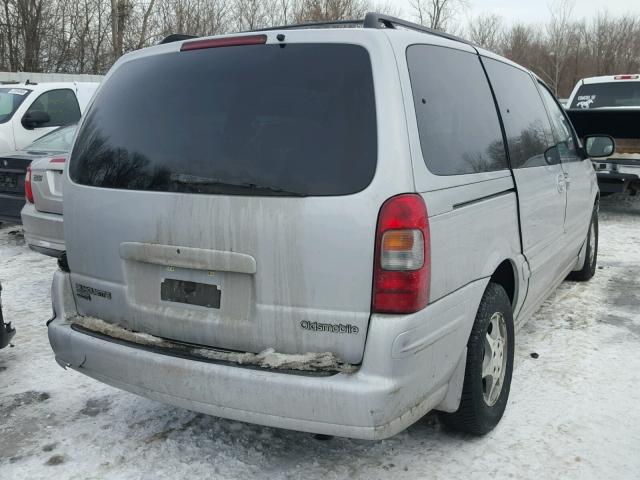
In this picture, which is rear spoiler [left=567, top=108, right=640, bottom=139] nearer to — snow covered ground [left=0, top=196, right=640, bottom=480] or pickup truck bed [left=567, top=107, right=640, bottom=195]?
pickup truck bed [left=567, top=107, right=640, bottom=195]

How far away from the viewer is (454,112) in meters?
2.76

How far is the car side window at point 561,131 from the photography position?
14.3 feet

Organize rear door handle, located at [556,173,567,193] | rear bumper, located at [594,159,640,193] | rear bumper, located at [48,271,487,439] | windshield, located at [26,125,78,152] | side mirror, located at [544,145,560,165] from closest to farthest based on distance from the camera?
rear bumper, located at [48,271,487,439], side mirror, located at [544,145,560,165], rear door handle, located at [556,173,567,193], windshield, located at [26,125,78,152], rear bumper, located at [594,159,640,193]

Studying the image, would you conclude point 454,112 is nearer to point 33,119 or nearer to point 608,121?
point 608,121

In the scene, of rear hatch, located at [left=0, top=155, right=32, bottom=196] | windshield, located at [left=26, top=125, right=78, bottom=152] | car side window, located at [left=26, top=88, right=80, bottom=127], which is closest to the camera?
rear hatch, located at [left=0, top=155, right=32, bottom=196]

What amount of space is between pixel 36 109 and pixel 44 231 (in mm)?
4600

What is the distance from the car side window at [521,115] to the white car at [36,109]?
685 centimetres

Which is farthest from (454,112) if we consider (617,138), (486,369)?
(617,138)

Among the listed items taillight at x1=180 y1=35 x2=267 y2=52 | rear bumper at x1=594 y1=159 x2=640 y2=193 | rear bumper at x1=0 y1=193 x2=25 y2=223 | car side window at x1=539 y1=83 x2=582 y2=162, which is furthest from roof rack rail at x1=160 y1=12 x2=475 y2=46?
rear bumper at x1=594 y1=159 x2=640 y2=193

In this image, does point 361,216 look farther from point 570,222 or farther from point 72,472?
point 570,222

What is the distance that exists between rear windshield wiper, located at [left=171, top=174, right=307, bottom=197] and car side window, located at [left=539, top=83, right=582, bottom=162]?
105 inches

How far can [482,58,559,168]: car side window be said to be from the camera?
3371mm

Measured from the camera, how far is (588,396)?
3.40 m

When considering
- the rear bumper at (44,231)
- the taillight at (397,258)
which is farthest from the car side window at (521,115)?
the rear bumper at (44,231)
